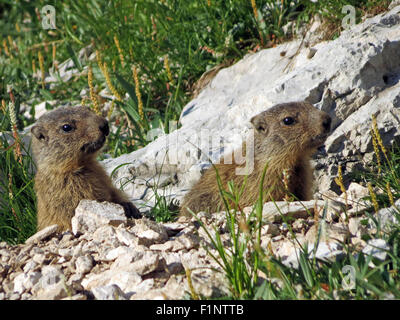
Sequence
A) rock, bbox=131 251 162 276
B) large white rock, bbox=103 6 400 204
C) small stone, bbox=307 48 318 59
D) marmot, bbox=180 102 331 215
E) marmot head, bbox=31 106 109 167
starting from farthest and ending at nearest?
1. small stone, bbox=307 48 318 59
2. large white rock, bbox=103 6 400 204
3. marmot head, bbox=31 106 109 167
4. marmot, bbox=180 102 331 215
5. rock, bbox=131 251 162 276

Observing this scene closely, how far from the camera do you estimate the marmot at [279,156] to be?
5156mm

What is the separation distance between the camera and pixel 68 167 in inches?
211

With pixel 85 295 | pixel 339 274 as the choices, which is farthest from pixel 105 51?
pixel 339 274

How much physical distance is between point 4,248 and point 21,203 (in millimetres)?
1455

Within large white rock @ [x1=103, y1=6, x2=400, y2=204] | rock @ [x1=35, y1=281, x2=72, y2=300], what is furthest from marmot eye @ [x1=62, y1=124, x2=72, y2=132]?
rock @ [x1=35, y1=281, x2=72, y2=300]

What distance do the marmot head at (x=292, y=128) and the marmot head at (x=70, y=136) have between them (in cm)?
160

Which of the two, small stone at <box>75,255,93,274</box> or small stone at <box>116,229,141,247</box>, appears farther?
small stone at <box>116,229,141,247</box>

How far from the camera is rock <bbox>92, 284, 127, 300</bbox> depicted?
323 centimetres

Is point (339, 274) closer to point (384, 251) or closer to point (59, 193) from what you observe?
point (384, 251)

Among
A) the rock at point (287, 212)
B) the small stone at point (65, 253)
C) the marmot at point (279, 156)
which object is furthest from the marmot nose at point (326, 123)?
the small stone at point (65, 253)

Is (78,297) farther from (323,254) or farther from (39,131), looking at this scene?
(39,131)

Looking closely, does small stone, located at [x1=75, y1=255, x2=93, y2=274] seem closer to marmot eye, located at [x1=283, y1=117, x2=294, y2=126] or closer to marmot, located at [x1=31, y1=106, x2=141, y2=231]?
marmot, located at [x1=31, y1=106, x2=141, y2=231]

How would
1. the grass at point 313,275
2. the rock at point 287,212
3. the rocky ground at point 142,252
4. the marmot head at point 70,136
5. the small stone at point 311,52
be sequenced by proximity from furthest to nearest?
the small stone at point 311,52, the marmot head at point 70,136, the rock at point 287,212, the rocky ground at point 142,252, the grass at point 313,275

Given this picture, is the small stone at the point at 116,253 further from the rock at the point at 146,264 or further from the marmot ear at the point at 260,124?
the marmot ear at the point at 260,124
